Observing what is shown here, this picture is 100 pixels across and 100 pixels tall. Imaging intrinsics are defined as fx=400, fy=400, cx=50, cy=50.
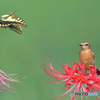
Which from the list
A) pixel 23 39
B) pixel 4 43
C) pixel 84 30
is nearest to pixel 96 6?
pixel 84 30

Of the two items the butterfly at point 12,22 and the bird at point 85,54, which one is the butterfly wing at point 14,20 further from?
the bird at point 85,54

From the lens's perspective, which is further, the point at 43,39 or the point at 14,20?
the point at 43,39

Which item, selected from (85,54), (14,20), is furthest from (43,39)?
(14,20)

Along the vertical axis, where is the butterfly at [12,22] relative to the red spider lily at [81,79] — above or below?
above

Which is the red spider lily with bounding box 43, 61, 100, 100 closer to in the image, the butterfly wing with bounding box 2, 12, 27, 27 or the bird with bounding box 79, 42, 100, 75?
the bird with bounding box 79, 42, 100, 75

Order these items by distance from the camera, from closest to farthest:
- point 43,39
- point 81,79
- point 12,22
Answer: point 12,22 < point 81,79 < point 43,39

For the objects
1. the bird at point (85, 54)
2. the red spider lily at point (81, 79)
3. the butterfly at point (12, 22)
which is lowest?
the red spider lily at point (81, 79)

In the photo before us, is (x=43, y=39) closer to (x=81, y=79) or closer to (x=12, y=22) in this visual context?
(x=81, y=79)

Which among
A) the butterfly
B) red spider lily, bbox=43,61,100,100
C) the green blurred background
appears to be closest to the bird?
red spider lily, bbox=43,61,100,100

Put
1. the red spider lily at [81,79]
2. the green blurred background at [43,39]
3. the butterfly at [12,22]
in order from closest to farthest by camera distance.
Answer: the butterfly at [12,22]
the red spider lily at [81,79]
the green blurred background at [43,39]

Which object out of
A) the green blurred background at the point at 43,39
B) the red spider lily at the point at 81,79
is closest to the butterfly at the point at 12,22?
the red spider lily at the point at 81,79
